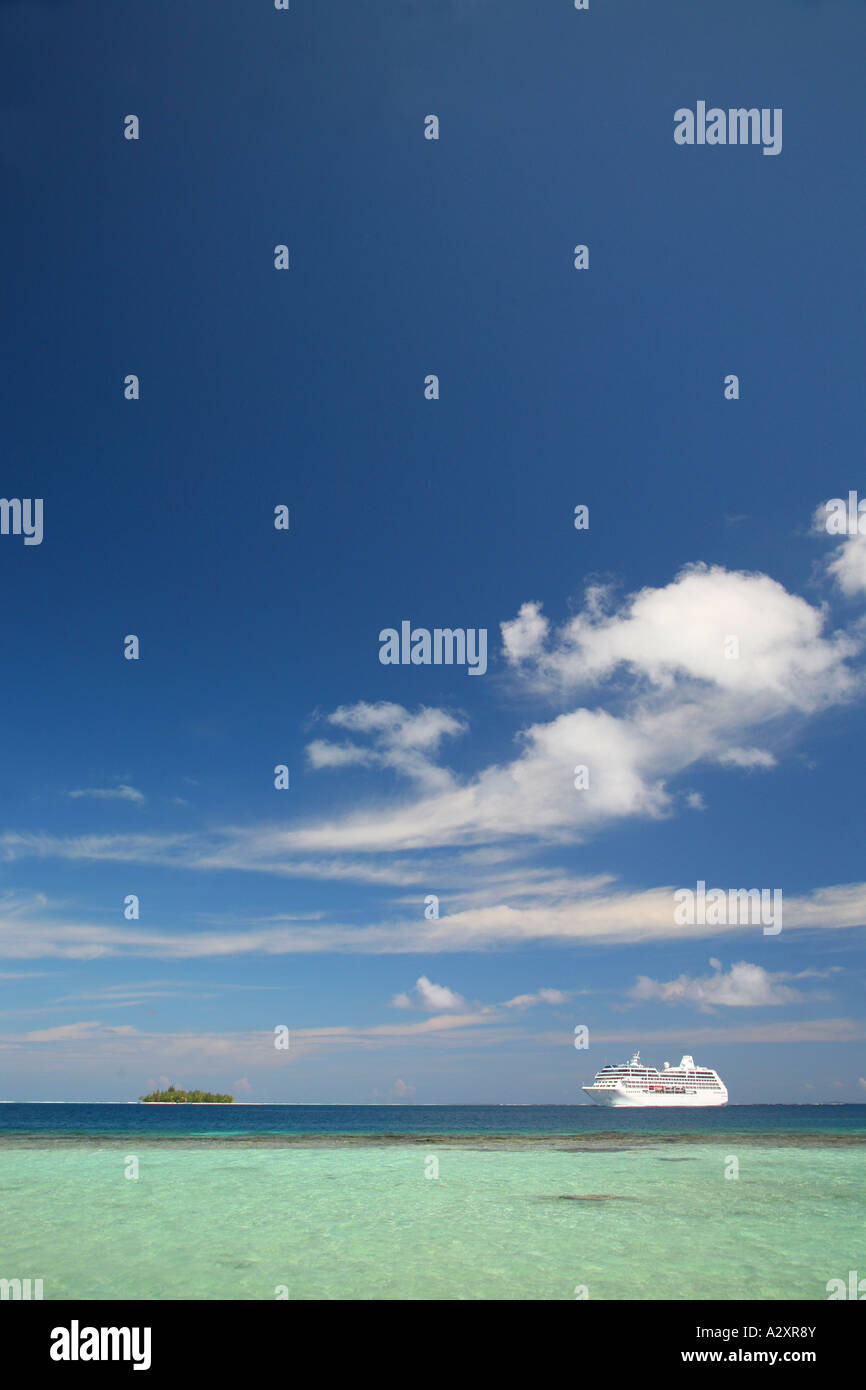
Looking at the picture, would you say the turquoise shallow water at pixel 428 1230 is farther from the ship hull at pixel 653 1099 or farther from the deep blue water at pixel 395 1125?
the ship hull at pixel 653 1099

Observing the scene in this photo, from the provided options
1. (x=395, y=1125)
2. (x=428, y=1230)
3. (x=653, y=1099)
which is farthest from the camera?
(x=653, y=1099)

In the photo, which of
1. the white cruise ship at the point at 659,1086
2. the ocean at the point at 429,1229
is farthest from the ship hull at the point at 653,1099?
the ocean at the point at 429,1229

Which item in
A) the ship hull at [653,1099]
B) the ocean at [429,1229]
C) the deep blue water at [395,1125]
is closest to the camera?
the ocean at [429,1229]

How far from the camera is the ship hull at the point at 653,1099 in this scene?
147375mm

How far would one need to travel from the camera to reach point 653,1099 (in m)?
148

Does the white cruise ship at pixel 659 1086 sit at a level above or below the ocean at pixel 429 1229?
below

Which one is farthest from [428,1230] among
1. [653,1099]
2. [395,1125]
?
[653,1099]

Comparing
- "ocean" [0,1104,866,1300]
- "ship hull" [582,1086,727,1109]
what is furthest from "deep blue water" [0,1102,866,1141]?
"ocean" [0,1104,866,1300]

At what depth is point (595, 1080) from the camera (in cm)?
15800

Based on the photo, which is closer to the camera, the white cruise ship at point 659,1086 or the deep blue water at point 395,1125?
the deep blue water at point 395,1125

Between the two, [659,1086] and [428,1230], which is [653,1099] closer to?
[659,1086]

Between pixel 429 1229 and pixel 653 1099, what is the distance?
149m

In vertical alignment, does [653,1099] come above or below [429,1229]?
below

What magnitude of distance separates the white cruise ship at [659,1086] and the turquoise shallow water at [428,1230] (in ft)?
418
